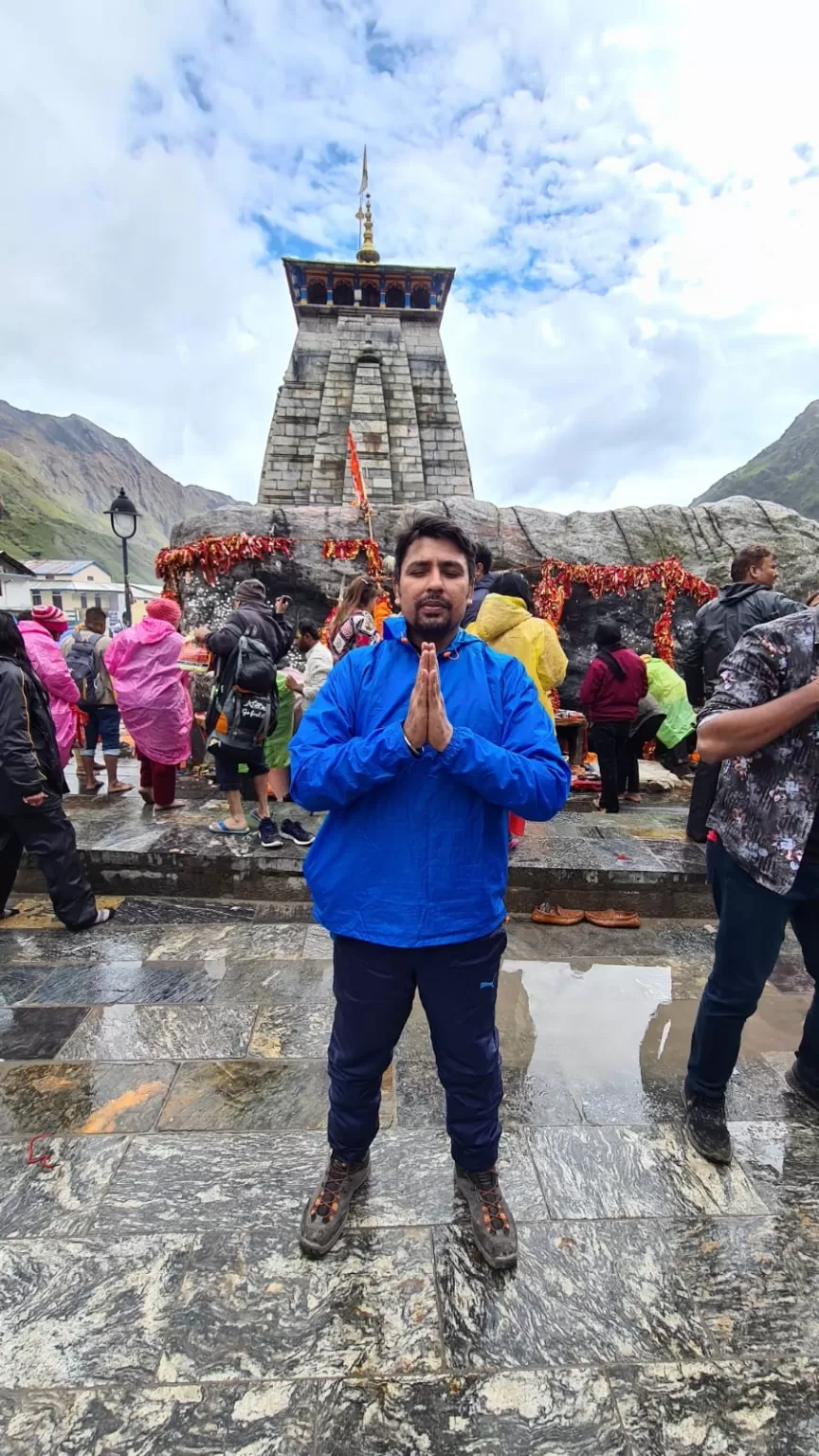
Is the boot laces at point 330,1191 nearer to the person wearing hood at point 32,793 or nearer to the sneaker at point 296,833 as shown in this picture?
the person wearing hood at point 32,793

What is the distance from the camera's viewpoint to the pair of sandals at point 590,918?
13.2ft

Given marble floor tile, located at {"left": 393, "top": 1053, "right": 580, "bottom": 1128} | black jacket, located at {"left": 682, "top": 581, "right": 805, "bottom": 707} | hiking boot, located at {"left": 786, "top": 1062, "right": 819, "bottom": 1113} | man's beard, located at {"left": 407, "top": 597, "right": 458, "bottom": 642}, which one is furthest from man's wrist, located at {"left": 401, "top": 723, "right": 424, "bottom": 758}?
black jacket, located at {"left": 682, "top": 581, "right": 805, "bottom": 707}

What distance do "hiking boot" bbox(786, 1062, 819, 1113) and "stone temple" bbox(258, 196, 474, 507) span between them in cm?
1478

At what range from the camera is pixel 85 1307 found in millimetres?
1685

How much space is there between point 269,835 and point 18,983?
1768 millimetres

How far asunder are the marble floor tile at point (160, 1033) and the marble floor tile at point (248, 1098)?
111 mm

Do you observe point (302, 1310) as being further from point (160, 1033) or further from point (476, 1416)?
point (160, 1033)

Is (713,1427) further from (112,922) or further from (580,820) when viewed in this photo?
(580,820)

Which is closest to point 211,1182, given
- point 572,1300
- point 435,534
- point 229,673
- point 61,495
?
point 572,1300

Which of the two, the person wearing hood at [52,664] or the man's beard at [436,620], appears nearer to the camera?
the man's beard at [436,620]

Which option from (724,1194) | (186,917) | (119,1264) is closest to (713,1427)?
(724,1194)

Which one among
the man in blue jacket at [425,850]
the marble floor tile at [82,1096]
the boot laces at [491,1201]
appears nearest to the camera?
the man in blue jacket at [425,850]

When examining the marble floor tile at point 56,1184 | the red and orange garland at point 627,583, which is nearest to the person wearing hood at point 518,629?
the marble floor tile at point 56,1184

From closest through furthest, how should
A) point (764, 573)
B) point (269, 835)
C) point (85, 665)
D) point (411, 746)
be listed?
point (411, 746), point (764, 573), point (269, 835), point (85, 665)
